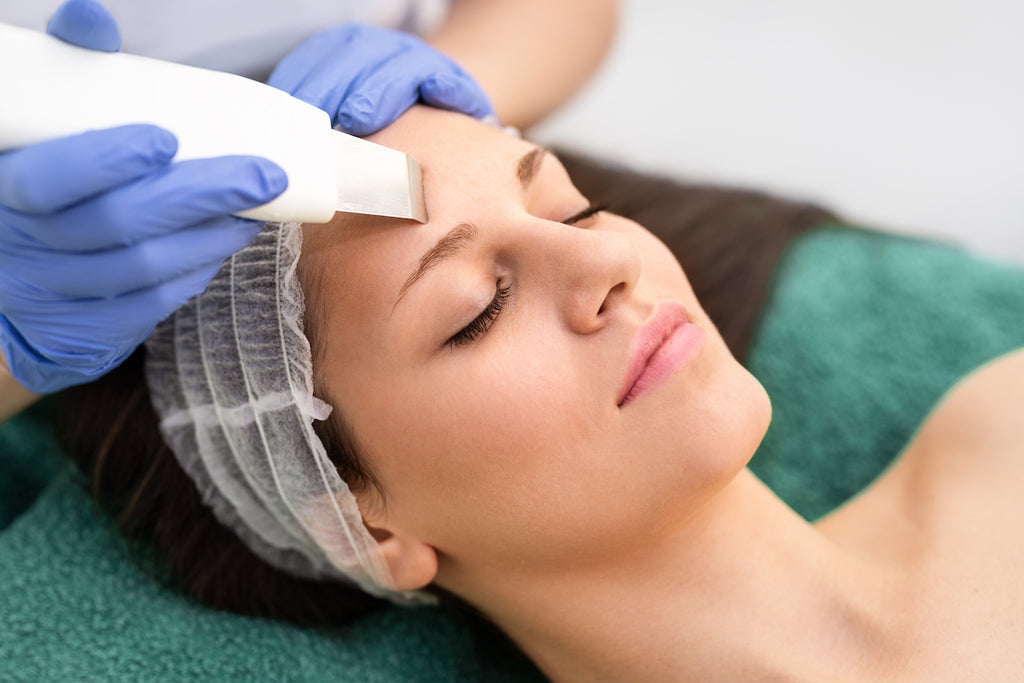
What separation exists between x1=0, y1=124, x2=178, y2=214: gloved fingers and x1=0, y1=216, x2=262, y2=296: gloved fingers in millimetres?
75

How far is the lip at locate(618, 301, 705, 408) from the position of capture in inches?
35.4

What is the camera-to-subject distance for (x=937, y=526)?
1.16 meters

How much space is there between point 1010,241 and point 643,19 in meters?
1.18

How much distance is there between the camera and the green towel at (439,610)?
1.13 meters

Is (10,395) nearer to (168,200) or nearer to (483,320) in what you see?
(168,200)

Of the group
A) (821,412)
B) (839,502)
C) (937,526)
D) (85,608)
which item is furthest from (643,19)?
(85,608)

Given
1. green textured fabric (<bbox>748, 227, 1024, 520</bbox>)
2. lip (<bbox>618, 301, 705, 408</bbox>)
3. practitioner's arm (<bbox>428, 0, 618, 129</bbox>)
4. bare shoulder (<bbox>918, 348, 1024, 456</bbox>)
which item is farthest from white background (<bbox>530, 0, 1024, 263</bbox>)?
lip (<bbox>618, 301, 705, 408</bbox>)

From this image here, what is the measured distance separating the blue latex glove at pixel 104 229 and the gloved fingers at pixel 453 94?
1.20 feet

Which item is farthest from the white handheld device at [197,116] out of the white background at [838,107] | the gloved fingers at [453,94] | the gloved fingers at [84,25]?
the white background at [838,107]

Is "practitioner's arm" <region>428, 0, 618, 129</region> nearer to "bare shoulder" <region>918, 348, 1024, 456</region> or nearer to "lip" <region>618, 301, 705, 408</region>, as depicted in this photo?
"lip" <region>618, 301, 705, 408</region>

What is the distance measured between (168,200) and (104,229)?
0.21ft

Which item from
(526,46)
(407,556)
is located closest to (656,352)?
(407,556)

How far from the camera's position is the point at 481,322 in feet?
2.95

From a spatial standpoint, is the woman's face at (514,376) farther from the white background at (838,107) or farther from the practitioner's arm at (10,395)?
the white background at (838,107)
